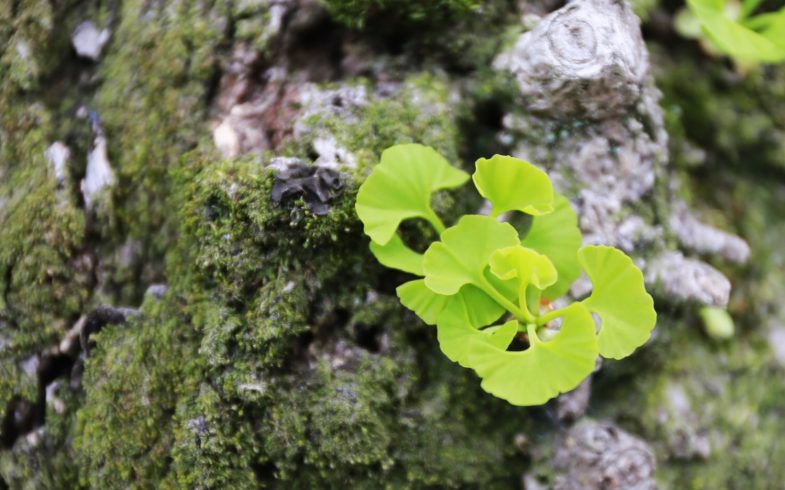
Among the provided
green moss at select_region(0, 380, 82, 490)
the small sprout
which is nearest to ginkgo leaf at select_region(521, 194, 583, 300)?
the small sprout

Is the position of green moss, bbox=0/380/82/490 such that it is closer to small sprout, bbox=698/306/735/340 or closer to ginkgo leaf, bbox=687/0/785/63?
small sprout, bbox=698/306/735/340

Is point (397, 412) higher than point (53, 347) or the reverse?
the reverse

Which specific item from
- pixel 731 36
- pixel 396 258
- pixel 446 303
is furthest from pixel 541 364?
pixel 731 36

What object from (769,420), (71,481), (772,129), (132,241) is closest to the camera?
(71,481)

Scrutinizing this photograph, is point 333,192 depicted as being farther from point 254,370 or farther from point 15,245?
point 15,245

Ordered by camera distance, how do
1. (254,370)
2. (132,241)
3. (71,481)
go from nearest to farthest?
1. (254,370)
2. (71,481)
3. (132,241)

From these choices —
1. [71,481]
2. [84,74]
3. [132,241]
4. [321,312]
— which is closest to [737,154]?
[321,312]

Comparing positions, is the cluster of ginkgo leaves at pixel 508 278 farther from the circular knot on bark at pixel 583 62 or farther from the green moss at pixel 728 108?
the green moss at pixel 728 108

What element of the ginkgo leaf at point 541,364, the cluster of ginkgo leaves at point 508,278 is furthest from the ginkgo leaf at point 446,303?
the ginkgo leaf at point 541,364
